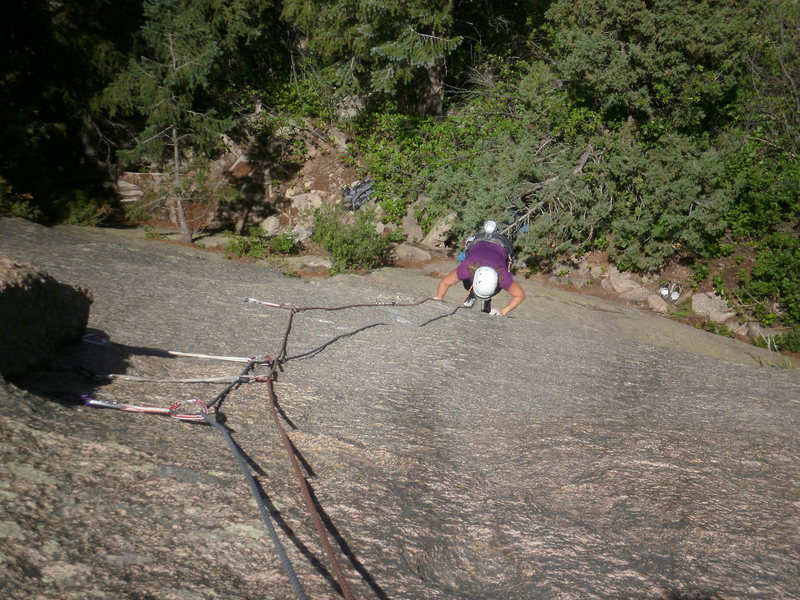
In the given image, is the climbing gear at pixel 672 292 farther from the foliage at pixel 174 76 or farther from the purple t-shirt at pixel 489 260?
the foliage at pixel 174 76

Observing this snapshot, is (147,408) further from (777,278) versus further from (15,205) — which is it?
(777,278)

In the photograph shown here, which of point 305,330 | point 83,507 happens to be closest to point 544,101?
point 305,330

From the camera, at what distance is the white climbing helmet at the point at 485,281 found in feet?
23.7

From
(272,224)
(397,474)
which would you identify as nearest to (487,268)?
(397,474)

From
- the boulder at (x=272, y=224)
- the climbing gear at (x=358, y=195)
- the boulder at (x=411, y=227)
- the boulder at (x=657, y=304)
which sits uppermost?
the climbing gear at (x=358, y=195)

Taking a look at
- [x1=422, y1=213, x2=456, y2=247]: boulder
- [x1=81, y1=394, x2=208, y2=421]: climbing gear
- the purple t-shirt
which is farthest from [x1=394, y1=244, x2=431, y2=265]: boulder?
[x1=81, y1=394, x2=208, y2=421]: climbing gear

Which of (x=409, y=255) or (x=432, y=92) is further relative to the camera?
(x=432, y=92)

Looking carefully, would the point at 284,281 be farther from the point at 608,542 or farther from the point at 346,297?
the point at 608,542

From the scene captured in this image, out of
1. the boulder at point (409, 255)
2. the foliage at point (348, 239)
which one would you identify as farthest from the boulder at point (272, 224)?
the boulder at point (409, 255)

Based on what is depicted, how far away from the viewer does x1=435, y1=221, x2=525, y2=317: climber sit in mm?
7270

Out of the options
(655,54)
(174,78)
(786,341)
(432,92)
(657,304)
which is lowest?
(786,341)

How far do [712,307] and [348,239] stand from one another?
8061 mm

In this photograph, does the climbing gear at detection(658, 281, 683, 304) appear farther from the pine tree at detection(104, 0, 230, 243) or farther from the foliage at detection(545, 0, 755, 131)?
the pine tree at detection(104, 0, 230, 243)

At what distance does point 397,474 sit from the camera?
2648 mm
